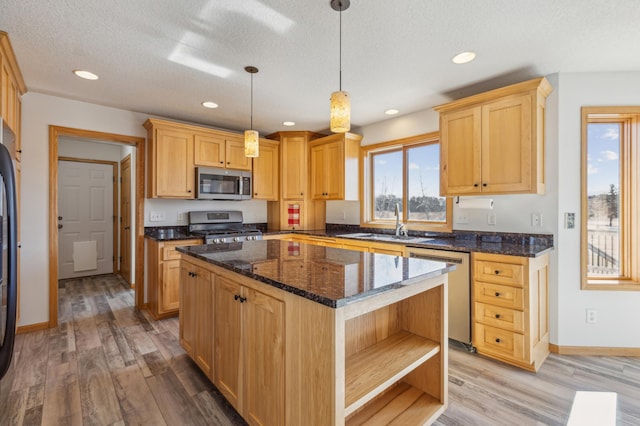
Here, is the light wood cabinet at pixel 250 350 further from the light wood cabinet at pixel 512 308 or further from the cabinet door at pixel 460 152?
the cabinet door at pixel 460 152

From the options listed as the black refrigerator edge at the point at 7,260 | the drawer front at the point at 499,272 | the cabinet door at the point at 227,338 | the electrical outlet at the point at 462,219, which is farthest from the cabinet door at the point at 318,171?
the black refrigerator edge at the point at 7,260

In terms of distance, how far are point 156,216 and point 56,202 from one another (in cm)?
98

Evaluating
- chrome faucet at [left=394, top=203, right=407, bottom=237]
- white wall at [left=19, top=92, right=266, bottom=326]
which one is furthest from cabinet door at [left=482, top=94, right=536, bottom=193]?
white wall at [left=19, top=92, right=266, bottom=326]

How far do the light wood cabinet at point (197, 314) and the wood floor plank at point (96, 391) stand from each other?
1.69ft

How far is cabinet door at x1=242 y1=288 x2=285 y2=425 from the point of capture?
1.33m

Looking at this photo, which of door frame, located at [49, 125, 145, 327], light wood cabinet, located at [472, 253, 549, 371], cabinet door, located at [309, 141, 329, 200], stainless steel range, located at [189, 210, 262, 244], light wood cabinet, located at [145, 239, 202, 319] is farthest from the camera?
cabinet door, located at [309, 141, 329, 200]

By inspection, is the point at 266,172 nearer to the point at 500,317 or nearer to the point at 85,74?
the point at 85,74

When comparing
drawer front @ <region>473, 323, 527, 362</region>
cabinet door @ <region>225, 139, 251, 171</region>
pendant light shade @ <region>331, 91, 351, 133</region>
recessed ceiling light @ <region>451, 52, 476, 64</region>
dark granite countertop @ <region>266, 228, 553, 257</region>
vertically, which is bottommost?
drawer front @ <region>473, 323, 527, 362</region>

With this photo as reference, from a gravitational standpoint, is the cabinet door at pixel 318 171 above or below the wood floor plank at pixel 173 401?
above

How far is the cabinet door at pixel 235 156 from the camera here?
4.09m

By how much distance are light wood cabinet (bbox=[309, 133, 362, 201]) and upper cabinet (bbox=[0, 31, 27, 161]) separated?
317 cm

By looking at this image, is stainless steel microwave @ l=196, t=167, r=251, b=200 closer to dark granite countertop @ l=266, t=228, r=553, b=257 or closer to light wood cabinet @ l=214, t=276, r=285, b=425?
dark granite countertop @ l=266, t=228, r=553, b=257

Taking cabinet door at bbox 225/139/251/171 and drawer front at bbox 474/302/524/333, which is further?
cabinet door at bbox 225/139/251/171

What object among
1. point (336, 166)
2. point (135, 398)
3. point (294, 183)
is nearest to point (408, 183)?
point (336, 166)
